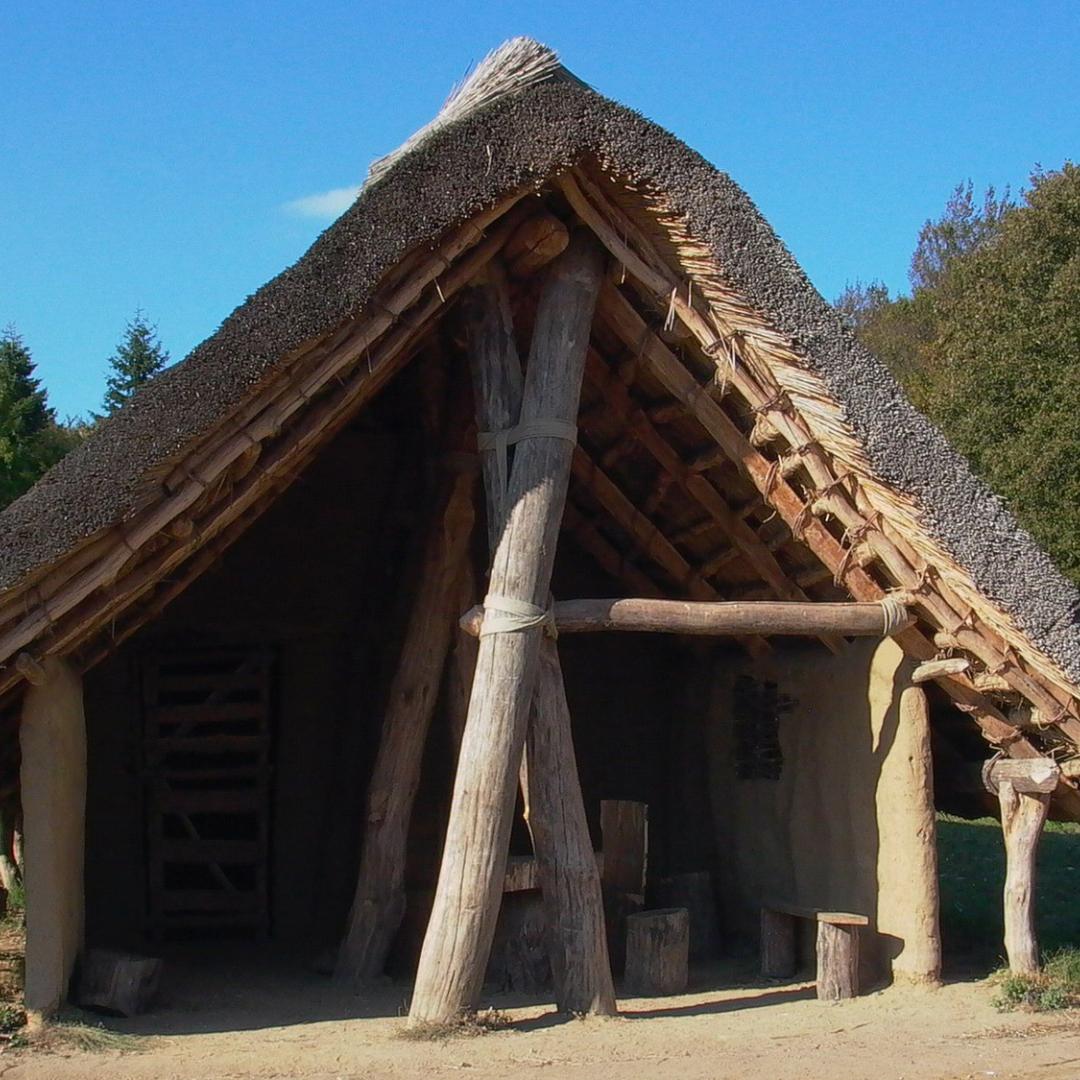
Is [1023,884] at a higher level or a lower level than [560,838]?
lower

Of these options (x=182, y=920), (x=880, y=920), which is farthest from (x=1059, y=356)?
(x=182, y=920)

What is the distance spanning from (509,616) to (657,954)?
2.11 metres

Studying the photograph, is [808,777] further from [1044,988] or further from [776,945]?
[1044,988]

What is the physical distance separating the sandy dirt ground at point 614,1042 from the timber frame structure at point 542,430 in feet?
1.07

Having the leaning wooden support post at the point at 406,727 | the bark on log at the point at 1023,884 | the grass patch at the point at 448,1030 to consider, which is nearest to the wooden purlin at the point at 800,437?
the bark on log at the point at 1023,884

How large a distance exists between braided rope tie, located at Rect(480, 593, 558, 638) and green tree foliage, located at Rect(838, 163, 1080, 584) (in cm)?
1254

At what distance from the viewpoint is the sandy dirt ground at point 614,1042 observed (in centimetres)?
496

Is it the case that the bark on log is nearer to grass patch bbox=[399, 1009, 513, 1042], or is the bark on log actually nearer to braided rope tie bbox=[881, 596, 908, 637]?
braided rope tie bbox=[881, 596, 908, 637]

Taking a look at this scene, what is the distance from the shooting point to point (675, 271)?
614 centimetres

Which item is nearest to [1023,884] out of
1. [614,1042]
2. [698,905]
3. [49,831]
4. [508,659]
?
[698,905]

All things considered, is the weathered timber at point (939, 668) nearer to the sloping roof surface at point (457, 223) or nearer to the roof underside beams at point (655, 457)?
the roof underside beams at point (655, 457)

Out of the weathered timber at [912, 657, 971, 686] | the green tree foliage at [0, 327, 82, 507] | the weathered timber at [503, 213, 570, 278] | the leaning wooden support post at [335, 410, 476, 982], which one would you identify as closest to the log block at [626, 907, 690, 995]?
the leaning wooden support post at [335, 410, 476, 982]

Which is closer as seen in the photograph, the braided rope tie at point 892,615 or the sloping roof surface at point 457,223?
the sloping roof surface at point 457,223

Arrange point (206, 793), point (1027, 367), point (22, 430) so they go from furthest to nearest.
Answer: point (22, 430)
point (1027, 367)
point (206, 793)
